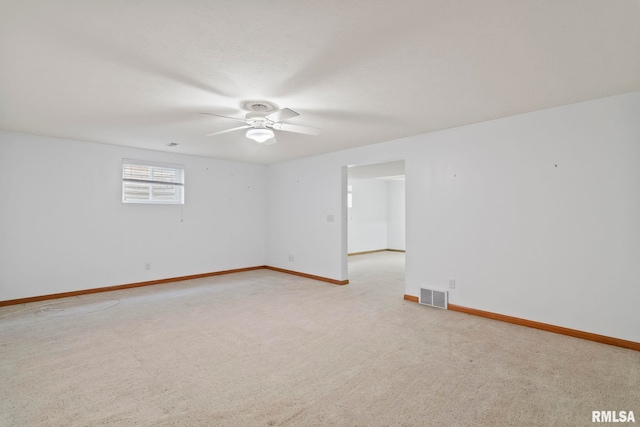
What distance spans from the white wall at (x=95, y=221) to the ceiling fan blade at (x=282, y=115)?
335cm

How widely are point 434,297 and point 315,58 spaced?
333cm

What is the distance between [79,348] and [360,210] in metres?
7.64

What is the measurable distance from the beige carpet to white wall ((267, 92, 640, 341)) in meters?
0.38

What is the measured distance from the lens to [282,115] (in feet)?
9.36

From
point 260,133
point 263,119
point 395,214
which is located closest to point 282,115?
point 263,119

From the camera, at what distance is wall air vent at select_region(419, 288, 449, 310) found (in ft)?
13.3

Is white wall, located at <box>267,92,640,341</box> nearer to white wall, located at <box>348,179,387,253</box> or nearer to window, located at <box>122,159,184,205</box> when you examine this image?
window, located at <box>122,159,184,205</box>

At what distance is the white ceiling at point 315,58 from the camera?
170 cm

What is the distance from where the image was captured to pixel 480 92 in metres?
2.84

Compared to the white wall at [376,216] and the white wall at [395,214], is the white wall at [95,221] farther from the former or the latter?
the white wall at [395,214]

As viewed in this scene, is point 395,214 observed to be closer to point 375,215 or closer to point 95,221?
point 375,215

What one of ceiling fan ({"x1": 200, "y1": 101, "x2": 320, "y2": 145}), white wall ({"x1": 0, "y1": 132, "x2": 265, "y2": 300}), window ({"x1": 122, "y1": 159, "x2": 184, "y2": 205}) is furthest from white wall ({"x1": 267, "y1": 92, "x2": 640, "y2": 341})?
window ({"x1": 122, "y1": 159, "x2": 184, "y2": 205})

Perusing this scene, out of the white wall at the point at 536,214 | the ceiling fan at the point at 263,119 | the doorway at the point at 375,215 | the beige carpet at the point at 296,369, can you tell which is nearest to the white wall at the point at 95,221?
the beige carpet at the point at 296,369

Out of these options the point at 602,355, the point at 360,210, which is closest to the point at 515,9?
the point at 602,355
